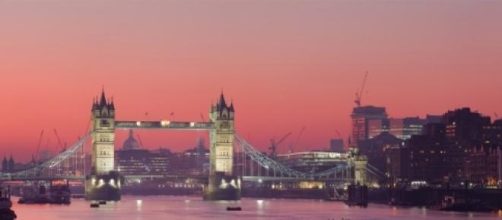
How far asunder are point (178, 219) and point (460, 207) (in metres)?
44.2

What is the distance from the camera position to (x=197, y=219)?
569 feet

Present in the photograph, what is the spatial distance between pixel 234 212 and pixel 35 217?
3158cm

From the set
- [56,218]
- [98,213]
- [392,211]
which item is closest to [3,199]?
[56,218]

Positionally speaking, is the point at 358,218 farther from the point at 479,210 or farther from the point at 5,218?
the point at 5,218

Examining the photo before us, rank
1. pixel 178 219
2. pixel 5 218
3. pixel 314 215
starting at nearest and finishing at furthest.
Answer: pixel 5 218, pixel 178 219, pixel 314 215

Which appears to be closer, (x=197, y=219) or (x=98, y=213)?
(x=197, y=219)

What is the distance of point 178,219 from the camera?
173 meters

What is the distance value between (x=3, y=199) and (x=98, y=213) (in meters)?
40.3

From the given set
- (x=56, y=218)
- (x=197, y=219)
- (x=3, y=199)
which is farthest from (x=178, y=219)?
(x=3, y=199)

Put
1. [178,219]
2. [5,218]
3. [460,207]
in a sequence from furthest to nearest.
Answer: [460,207] → [178,219] → [5,218]

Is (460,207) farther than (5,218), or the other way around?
(460,207)

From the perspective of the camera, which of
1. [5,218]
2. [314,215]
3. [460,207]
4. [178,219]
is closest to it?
[5,218]

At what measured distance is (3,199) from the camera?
148625 millimetres

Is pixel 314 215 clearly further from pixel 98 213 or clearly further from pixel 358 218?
pixel 98 213
